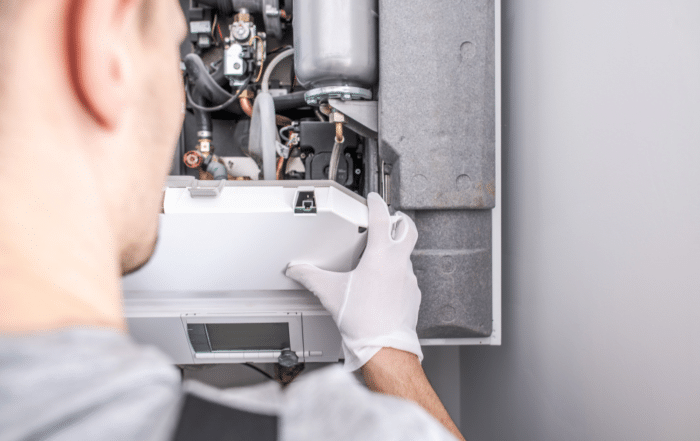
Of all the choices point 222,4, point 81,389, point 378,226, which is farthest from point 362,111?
point 81,389

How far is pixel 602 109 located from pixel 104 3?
2.22 ft

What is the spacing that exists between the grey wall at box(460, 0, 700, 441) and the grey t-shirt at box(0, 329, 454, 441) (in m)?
0.46

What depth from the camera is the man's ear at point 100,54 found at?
8.8 inches

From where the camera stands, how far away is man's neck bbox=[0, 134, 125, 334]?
0.59ft

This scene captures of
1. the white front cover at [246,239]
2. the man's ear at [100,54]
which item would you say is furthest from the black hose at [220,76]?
the man's ear at [100,54]

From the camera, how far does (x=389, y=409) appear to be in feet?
0.76

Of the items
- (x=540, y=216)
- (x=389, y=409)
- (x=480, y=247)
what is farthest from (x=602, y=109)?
(x=389, y=409)

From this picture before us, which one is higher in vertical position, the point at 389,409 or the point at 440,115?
the point at 440,115

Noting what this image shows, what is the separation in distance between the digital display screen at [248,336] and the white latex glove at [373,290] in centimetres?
16

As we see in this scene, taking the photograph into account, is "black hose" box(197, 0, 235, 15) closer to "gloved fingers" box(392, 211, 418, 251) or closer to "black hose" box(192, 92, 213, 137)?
"black hose" box(192, 92, 213, 137)

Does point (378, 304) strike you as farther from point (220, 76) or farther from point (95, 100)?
point (220, 76)

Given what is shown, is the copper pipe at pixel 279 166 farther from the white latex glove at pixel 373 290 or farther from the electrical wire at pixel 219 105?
the white latex glove at pixel 373 290

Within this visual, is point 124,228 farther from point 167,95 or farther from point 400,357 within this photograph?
point 400,357

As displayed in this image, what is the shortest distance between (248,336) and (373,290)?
0.33 m
